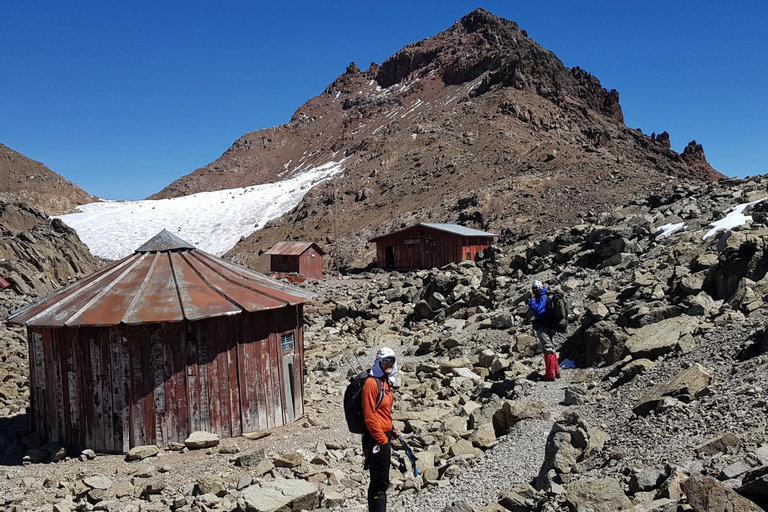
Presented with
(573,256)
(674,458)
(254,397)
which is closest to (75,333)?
(254,397)

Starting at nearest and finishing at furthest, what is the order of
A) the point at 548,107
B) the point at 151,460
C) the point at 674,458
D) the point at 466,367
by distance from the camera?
the point at 674,458, the point at 151,460, the point at 466,367, the point at 548,107

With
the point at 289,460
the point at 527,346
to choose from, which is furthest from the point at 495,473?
the point at 527,346

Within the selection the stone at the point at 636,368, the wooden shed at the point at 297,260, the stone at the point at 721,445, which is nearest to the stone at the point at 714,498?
the stone at the point at 721,445

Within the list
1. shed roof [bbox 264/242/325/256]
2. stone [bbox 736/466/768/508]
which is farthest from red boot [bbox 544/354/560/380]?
shed roof [bbox 264/242/325/256]

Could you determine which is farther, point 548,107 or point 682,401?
point 548,107

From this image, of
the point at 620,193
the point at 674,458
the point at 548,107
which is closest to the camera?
the point at 674,458

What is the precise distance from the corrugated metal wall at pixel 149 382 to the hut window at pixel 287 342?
0.58 m

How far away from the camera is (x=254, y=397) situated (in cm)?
1060

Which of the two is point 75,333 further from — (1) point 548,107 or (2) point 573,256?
(1) point 548,107

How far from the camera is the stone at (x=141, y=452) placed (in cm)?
936

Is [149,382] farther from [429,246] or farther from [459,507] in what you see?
[429,246]

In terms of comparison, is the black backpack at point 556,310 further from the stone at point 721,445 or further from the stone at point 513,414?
the stone at point 721,445

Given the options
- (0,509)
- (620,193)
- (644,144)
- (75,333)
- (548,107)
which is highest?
(548,107)

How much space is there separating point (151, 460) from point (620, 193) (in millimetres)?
41364
